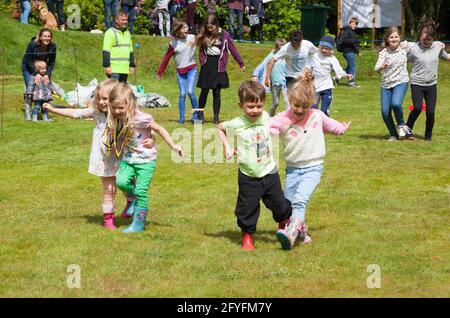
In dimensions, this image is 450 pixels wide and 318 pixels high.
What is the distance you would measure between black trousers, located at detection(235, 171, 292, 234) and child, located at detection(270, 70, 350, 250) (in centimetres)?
29

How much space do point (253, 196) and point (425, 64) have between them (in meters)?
7.53

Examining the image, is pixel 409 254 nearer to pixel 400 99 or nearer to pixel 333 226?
pixel 333 226

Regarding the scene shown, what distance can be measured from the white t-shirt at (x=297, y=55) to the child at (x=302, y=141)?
7479mm

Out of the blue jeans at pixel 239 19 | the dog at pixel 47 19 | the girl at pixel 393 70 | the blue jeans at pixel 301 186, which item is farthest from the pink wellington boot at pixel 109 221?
the blue jeans at pixel 239 19

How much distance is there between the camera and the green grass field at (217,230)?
6.83 meters

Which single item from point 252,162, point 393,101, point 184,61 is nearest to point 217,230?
point 252,162

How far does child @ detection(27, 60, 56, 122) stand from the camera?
1788 centimetres

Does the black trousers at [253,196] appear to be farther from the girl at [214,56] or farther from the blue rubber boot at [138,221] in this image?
the girl at [214,56]

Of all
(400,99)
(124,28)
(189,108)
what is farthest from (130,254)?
(189,108)

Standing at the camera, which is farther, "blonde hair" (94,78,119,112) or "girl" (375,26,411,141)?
"girl" (375,26,411,141)

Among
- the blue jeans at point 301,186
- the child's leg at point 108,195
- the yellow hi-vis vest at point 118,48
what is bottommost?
the child's leg at point 108,195

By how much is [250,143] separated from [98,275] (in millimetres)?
1873

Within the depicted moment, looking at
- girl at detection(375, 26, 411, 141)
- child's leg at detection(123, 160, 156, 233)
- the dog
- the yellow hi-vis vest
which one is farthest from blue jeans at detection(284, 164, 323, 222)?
the dog

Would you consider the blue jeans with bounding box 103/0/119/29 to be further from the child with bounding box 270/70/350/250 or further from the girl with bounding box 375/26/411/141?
the child with bounding box 270/70/350/250
